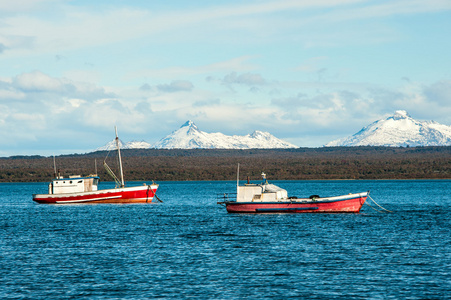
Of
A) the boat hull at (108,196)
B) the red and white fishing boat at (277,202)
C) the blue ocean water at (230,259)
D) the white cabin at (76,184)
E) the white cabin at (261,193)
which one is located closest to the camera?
the blue ocean water at (230,259)

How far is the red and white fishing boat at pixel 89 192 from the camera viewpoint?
100m

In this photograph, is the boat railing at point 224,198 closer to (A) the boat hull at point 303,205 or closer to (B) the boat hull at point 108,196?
(A) the boat hull at point 303,205

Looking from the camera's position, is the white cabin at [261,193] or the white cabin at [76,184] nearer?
the white cabin at [261,193]

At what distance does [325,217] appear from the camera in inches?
2926

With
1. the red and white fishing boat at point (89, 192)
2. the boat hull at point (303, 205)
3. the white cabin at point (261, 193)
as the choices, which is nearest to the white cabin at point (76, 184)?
the red and white fishing boat at point (89, 192)

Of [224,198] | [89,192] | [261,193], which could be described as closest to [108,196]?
[89,192]

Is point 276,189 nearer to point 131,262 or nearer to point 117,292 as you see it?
point 131,262

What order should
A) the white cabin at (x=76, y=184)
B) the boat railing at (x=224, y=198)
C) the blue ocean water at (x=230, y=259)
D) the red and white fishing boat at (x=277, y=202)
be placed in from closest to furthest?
the blue ocean water at (x=230, y=259) → the red and white fishing boat at (x=277, y=202) → the boat railing at (x=224, y=198) → the white cabin at (x=76, y=184)

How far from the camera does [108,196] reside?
328 feet

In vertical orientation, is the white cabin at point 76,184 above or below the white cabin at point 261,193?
above

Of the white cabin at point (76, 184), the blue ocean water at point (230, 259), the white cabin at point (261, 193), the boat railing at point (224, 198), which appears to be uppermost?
the white cabin at point (76, 184)

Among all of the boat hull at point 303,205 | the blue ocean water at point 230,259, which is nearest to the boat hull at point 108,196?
the blue ocean water at point 230,259

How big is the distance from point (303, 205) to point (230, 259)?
111 feet

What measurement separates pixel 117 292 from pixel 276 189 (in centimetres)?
4500
